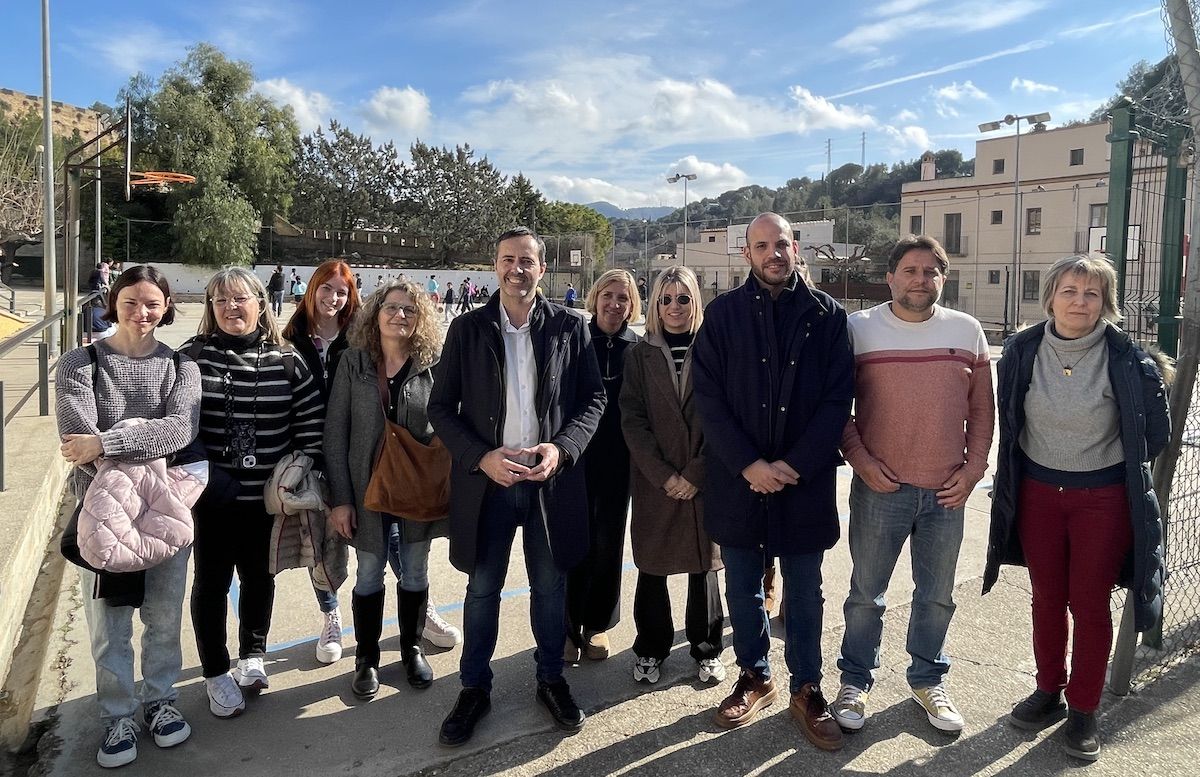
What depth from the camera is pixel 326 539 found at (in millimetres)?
3441

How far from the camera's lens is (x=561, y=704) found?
10.2 ft

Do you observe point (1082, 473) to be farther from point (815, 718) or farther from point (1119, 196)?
point (1119, 196)

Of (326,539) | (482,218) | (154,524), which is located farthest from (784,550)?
(482,218)

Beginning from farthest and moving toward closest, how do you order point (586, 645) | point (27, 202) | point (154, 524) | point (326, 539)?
point (27, 202) < point (586, 645) < point (326, 539) < point (154, 524)

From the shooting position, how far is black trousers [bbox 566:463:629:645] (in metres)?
3.64

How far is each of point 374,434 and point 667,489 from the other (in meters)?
1.29

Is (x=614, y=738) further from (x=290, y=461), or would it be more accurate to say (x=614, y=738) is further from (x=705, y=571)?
(x=290, y=461)

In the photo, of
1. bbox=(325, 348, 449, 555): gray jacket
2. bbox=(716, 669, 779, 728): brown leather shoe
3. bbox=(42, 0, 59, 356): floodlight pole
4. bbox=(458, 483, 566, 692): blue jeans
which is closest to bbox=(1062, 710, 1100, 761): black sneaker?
bbox=(716, 669, 779, 728): brown leather shoe

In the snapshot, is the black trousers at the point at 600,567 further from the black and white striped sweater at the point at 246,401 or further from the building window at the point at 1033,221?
the building window at the point at 1033,221

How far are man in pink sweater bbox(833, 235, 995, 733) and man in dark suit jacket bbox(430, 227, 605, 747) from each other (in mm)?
1136

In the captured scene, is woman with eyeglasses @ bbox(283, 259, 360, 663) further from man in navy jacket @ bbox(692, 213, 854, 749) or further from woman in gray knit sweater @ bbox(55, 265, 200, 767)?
man in navy jacket @ bbox(692, 213, 854, 749)

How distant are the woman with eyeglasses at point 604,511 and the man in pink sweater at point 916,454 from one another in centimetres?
104

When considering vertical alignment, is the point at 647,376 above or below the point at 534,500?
above

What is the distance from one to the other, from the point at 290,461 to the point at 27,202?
121 feet
